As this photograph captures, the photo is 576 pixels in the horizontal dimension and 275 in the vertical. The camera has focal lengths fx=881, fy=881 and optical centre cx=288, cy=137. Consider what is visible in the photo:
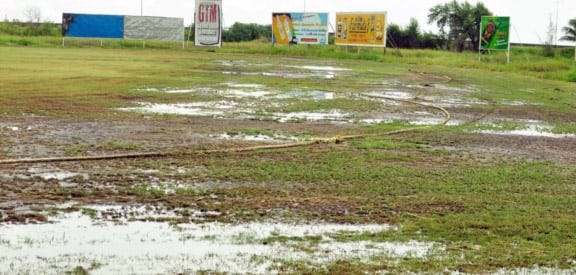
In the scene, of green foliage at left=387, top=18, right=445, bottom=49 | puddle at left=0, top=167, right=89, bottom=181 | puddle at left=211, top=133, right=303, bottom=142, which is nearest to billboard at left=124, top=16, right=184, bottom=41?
green foliage at left=387, top=18, right=445, bottom=49

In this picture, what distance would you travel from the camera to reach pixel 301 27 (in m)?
54.0

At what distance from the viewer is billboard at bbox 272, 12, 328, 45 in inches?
2110

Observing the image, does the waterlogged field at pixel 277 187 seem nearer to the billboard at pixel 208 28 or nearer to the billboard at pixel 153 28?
the billboard at pixel 208 28

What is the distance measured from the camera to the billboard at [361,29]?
4972 cm

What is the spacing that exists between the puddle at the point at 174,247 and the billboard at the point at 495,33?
121 feet

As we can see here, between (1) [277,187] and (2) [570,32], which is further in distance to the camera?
(2) [570,32]

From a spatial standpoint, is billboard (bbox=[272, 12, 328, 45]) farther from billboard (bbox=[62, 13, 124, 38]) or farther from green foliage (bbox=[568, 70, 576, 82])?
green foliage (bbox=[568, 70, 576, 82])

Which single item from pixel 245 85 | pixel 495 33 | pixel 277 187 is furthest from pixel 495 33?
pixel 277 187

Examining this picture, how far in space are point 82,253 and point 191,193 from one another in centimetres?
205

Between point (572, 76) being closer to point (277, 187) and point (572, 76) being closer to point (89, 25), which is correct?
point (277, 187)

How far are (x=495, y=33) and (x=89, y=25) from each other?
25.1 meters

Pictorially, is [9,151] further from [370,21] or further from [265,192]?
[370,21]

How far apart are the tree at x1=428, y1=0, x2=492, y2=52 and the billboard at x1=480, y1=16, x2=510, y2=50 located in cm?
1618

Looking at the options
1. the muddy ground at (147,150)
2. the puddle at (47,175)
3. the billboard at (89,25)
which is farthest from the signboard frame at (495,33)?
the puddle at (47,175)
